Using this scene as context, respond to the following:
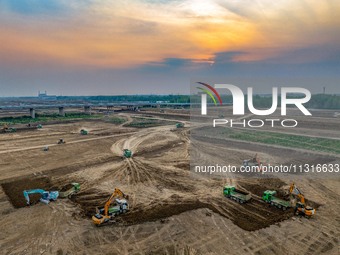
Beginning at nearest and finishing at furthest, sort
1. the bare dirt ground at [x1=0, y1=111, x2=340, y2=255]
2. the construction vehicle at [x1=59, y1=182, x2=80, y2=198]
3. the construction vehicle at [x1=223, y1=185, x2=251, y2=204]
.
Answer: the bare dirt ground at [x1=0, y1=111, x2=340, y2=255], the construction vehicle at [x1=223, y1=185, x2=251, y2=204], the construction vehicle at [x1=59, y1=182, x2=80, y2=198]

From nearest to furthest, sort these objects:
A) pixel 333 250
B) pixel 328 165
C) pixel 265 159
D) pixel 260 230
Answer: pixel 333 250
pixel 260 230
pixel 328 165
pixel 265 159

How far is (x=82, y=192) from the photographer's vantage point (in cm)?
2742

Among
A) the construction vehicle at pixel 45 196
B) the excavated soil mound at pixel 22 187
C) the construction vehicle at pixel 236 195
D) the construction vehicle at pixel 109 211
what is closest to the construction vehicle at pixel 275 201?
the construction vehicle at pixel 236 195

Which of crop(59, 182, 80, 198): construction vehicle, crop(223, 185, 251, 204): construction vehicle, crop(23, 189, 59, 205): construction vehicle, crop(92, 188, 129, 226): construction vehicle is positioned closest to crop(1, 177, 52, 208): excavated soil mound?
crop(23, 189, 59, 205): construction vehicle

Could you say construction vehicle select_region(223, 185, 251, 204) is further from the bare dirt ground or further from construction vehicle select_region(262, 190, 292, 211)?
construction vehicle select_region(262, 190, 292, 211)

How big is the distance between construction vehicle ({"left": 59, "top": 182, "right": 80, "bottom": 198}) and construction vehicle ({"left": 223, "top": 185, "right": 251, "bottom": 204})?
15.3m

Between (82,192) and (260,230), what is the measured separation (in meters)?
18.0

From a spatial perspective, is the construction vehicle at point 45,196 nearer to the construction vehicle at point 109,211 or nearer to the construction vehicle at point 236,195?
the construction vehicle at point 109,211

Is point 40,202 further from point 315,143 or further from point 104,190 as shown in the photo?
point 315,143

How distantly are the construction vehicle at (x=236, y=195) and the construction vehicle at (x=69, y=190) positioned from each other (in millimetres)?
15331

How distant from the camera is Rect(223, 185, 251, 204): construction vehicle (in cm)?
2408

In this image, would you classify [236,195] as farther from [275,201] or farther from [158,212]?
[158,212]

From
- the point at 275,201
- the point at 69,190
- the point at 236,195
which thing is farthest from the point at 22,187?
the point at 275,201

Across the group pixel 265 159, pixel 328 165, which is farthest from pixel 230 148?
pixel 328 165
